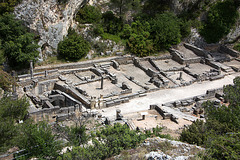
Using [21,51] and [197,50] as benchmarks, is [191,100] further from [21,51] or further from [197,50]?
[21,51]

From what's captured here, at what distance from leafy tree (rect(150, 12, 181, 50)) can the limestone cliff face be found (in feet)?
32.6

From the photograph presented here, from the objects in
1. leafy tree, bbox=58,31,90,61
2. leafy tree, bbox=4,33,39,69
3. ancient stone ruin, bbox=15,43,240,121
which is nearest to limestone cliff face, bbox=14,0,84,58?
leafy tree, bbox=58,31,90,61

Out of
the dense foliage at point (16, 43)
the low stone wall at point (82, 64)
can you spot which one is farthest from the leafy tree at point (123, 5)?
the dense foliage at point (16, 43)

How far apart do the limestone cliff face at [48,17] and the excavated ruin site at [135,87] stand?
3178mm

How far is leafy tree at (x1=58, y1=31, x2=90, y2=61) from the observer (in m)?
30.8

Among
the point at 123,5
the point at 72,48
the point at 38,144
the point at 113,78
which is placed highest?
the point at 123,5

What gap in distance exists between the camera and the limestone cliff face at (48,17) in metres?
28.6

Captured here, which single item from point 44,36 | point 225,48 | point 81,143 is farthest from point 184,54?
point 81,143

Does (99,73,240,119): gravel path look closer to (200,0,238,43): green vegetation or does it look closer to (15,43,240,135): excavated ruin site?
(15,43,240,135): excavated ruin site

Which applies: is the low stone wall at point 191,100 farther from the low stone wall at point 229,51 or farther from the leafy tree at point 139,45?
the low stone wall at point 229,51

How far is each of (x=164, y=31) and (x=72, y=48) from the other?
38.1 feet

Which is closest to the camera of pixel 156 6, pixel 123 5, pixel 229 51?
pixel 123 5

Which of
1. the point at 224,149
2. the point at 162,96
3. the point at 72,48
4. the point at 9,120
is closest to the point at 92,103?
the point at 162,96

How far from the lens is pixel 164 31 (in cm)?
3547
